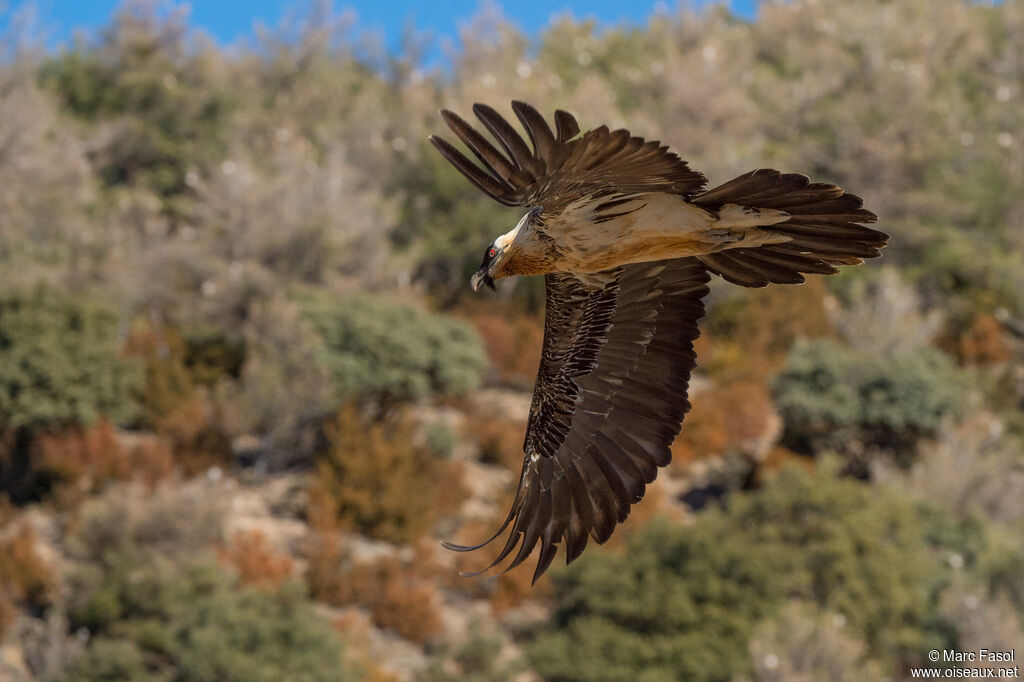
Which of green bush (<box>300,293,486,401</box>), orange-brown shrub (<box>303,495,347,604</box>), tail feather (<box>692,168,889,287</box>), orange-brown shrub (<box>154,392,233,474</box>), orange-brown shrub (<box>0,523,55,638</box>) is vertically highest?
green bush (<box>300,293,486,401</box>)

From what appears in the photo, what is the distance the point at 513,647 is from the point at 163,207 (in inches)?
745

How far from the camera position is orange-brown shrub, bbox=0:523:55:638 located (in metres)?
19.0

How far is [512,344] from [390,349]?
5715 millimetres

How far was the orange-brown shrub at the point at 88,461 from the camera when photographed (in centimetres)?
2202

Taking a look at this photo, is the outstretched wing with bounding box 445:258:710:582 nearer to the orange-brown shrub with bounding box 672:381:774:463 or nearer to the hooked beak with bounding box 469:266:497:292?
the hooked beak with bounding box 469:266:497:292

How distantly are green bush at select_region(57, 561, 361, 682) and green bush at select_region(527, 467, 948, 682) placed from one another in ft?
10.8

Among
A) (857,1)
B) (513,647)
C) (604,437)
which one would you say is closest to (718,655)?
(513,647)

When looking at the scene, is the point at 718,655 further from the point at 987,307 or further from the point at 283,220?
the point at 987,307

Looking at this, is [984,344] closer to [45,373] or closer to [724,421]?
[724,421]

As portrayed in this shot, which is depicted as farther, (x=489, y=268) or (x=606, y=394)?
(x=606, y=394)

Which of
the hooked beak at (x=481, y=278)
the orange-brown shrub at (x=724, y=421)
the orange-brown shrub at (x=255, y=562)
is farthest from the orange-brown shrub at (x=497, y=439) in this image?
the hooked beak at (x=481, y=278)

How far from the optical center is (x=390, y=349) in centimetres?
2480

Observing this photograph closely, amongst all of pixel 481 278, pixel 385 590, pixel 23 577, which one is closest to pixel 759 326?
pixel 385 590

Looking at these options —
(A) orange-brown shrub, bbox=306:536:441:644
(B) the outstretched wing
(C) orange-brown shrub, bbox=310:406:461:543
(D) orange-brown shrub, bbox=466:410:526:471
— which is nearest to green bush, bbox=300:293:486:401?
(D) orange-brown shrub, bbox=466:410:526:471
